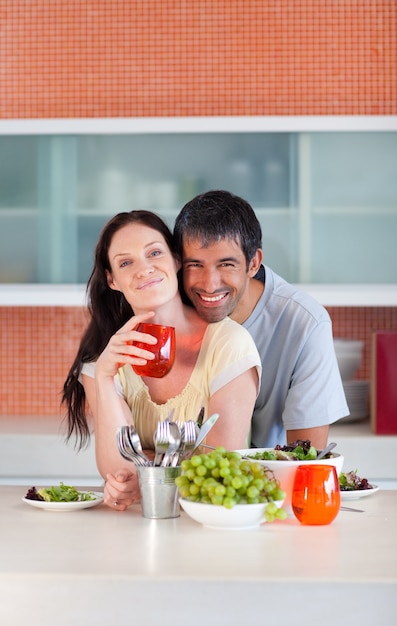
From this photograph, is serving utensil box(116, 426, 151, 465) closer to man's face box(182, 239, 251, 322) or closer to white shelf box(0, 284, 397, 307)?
man's face box(182, 239, 251, 322)

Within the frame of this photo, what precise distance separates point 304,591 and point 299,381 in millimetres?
1077

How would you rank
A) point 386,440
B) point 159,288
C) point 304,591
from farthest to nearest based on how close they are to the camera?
point 386,440 → point 159,288 → point 304,591

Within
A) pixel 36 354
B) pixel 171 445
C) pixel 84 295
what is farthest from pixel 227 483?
pixel 36 354

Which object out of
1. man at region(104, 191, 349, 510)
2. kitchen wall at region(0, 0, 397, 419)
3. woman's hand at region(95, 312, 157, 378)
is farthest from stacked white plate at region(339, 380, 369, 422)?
woman's hand at region(95, 312, 157, 378)

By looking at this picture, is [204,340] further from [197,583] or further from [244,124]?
[244,124]

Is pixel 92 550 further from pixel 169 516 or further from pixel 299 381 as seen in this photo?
Result: pixel 299 381

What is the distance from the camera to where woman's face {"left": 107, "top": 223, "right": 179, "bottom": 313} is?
1.95 metres

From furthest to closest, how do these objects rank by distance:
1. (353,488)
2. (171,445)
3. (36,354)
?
1. (36,354)
2. (353,488)
3. (171,445)

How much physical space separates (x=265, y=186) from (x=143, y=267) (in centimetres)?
173

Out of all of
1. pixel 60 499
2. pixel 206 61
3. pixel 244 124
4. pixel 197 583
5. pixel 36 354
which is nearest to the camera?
pixel 197 583

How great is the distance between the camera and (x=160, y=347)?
1690mm

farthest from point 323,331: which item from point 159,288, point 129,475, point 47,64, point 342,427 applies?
point 47,64

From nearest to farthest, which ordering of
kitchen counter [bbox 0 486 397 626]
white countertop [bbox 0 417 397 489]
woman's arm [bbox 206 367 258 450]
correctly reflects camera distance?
1. kitchen counter [bbox 0 486 397 626]
2. woman's arm [bbox 206 367 258 450]
3. white countertop [bbox 0 417 397 489]

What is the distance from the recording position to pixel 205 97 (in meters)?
3.88
